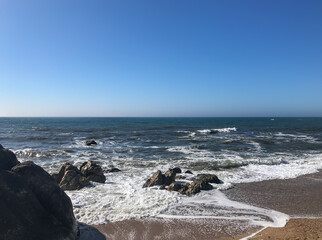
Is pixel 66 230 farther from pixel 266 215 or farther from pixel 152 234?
pixel 266 215

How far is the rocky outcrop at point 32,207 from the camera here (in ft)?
16.5

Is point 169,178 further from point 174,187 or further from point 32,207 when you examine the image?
point 32,207

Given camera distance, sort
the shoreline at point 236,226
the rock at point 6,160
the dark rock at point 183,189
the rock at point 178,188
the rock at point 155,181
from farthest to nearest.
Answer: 1. the rock at point 155,181
2. the rock at point 178,188
3. the dark rock at point 183,189
4. the shoreline at point 236,226
5. the rock at point 6,160

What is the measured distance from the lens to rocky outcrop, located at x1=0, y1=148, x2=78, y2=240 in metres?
5.03

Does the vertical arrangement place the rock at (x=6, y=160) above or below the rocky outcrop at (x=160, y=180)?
above

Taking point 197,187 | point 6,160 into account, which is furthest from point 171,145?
point 6,160

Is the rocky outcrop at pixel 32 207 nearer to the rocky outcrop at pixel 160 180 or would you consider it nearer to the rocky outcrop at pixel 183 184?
the rocky outcrop at pixel 183 184

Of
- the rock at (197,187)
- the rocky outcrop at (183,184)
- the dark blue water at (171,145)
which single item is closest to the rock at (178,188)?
the rocky outcrop at (183,184)

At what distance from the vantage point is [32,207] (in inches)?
215

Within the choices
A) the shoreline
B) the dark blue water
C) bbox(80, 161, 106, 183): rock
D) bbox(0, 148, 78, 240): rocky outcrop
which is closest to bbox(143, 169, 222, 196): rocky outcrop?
the shoreline

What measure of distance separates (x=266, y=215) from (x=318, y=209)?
2434 mm

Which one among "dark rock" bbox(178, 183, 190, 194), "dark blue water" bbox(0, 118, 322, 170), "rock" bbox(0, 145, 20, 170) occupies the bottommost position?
"dark blue water" bbox(0, 118, 322, 170)

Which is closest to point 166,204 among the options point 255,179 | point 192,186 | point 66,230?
point 192,186

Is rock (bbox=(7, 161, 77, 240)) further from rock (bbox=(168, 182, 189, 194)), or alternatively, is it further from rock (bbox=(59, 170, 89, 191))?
rock (bbox=(168, 182, 189, 194))
